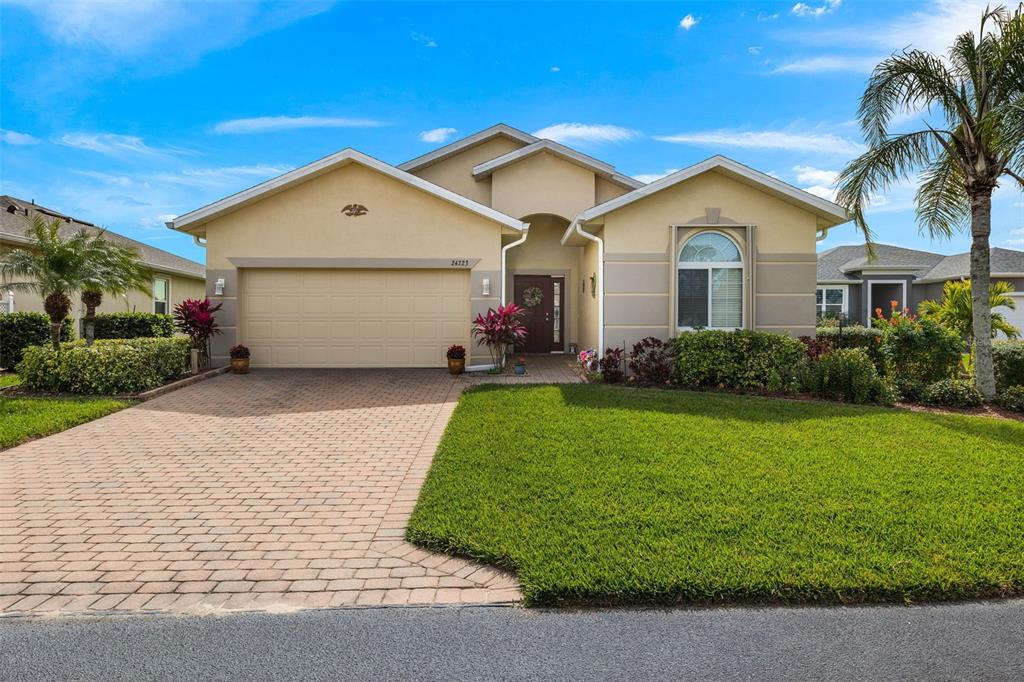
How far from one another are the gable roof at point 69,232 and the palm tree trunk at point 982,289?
1580 centimetres

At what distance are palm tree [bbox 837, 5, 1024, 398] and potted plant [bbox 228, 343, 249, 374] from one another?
12196 mm

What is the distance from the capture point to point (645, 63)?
45.3 ft

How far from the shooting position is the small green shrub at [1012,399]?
9.09 meters

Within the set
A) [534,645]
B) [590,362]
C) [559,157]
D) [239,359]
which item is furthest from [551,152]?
[534,645]

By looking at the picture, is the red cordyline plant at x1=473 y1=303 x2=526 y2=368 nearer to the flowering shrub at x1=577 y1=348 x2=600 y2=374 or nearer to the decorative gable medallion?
the flowering shrub at x1=577 y1=348 x2=600 y2=374

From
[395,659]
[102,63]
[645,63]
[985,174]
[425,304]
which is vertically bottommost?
[395,659]

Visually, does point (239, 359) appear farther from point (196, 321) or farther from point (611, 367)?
point (611, 367)

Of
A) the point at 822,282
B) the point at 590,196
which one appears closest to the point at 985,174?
the point at 590,196

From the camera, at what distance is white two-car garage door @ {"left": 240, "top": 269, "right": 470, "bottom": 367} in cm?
1327

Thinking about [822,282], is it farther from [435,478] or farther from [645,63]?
[435,478]

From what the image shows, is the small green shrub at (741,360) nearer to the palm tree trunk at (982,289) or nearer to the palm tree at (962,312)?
the palm tree trunk at (982,289)

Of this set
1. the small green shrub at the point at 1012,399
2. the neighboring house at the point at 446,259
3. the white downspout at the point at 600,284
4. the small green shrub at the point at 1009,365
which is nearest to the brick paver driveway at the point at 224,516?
the white downspout at the point at 600,284

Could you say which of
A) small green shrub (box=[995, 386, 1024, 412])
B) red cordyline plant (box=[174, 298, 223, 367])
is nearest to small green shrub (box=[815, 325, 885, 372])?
small green shrub (box=[995, 386, 1024, 412])

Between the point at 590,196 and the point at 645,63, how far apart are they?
393 centimetres
